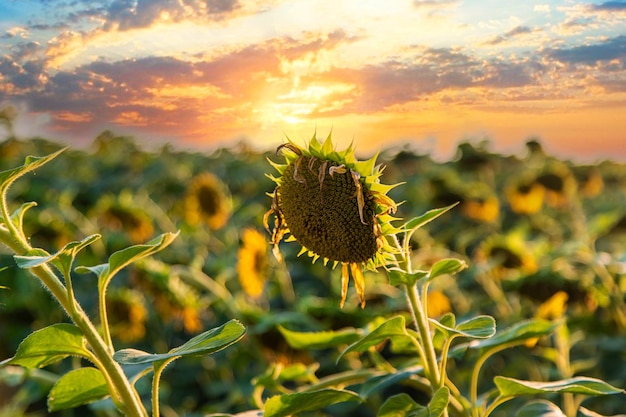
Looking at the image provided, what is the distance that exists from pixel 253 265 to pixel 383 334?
2083mm

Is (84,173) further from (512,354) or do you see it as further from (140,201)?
(512,354)

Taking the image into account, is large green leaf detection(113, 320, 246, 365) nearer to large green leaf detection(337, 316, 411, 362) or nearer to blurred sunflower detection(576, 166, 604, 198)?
large green leaf detection(337, 316, 411, 362)

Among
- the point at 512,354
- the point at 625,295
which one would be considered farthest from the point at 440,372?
the point at 512,354

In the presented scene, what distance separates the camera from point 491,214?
370 centimetres

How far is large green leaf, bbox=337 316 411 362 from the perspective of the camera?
0.87 meters

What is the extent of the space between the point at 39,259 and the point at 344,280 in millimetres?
362

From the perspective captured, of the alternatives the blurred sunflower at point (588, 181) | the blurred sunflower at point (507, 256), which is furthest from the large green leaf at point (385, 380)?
the blurred sunflower at point (588, 181)

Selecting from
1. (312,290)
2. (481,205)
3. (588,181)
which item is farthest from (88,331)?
(588,181)

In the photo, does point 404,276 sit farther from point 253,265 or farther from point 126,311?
point 253,265

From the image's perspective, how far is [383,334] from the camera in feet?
2.90

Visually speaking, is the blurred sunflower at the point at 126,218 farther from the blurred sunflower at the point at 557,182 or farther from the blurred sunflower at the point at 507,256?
the blurred sunflower at the point at 557,182

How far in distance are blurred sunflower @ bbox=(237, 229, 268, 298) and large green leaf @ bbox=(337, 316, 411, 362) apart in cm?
202

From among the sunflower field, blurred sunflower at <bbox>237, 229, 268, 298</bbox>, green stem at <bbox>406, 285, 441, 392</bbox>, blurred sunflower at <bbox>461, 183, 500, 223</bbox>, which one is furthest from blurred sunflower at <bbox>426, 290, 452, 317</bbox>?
green stem at <bbox>406, 285, 441, 392</bbox>

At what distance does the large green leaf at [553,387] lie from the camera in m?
0.87
